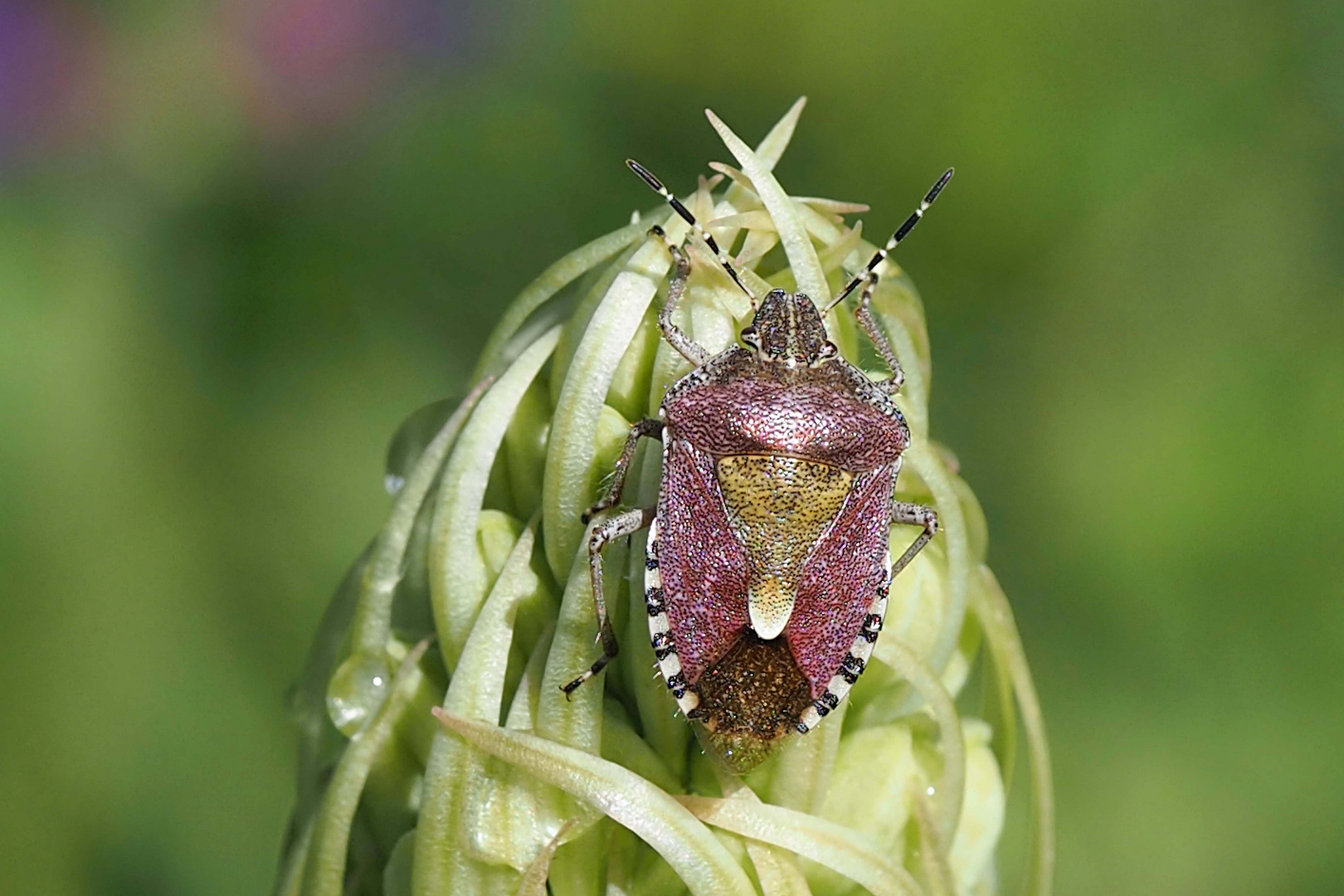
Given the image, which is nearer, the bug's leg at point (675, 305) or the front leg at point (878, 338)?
the bug's leg at point (675, 305)

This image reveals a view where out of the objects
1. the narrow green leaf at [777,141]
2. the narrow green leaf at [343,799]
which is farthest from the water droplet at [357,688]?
the narrow green leaf at [777,141]

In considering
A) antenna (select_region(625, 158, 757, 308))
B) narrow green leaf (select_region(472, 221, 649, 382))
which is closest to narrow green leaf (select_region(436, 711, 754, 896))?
narrow green leaf (select_region(472, 221, 649, 382))

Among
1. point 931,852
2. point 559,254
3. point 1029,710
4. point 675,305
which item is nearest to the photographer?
point 675,305

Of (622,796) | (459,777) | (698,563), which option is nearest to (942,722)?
(698,563)

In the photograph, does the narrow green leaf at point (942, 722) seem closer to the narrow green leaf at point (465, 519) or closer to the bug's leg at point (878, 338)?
the bug's leg at point (878, 338)

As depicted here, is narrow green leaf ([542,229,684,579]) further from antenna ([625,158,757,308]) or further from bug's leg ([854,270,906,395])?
bug's leg ([854,270,906,395])

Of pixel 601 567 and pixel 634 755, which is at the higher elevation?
pixel 601 567

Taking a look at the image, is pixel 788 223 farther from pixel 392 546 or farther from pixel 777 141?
pixel 392 546

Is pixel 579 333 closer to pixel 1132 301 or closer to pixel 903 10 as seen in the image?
pixel 903 10
